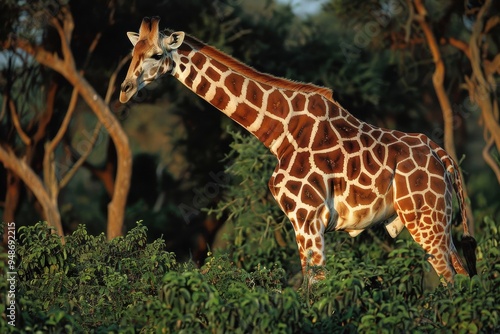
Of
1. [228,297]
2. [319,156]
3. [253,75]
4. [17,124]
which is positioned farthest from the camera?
[17,124]

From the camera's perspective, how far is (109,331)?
8977mm

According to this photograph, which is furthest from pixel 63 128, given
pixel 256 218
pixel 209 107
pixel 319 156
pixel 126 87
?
pixel 319 156

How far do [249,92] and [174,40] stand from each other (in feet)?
3.31

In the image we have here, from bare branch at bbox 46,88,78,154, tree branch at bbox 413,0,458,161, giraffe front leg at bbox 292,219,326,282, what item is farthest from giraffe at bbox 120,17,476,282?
bare branch at bbox 46,88,78,154

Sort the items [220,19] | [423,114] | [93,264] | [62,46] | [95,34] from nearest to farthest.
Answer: [93,264], [62,46], [95,34], [220,19], [423,114]

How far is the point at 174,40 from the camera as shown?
453 inches

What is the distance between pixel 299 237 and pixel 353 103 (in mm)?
11823

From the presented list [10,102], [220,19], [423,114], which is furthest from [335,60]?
[10,102]

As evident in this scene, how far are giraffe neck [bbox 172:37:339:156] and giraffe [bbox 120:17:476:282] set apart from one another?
11mm

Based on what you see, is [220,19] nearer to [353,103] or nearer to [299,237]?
[353,103]

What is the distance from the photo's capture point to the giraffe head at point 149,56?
11.3m

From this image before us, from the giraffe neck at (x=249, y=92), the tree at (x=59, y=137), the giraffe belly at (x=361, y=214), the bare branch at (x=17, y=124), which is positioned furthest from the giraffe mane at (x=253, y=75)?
the bare branch at (x=17, y=124)

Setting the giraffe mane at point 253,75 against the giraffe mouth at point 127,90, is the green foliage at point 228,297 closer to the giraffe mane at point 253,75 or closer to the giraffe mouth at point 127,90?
the giraffe mouth at point 127,90

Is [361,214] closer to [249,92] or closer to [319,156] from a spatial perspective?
[319,156]
